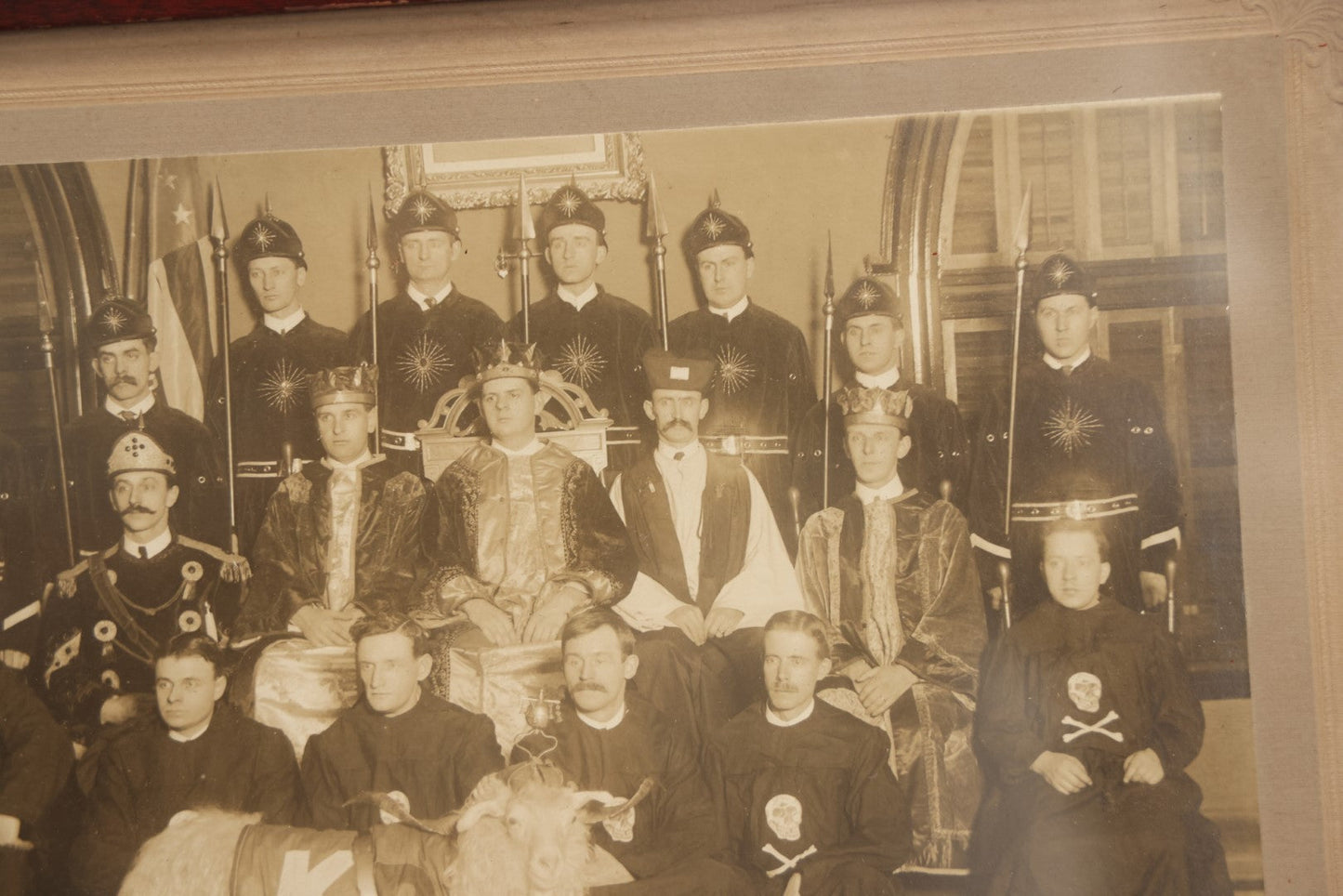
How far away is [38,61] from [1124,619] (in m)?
2.87

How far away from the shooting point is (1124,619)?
2.79m

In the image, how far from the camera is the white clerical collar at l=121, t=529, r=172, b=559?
115 inches

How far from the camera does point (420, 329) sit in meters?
2.95

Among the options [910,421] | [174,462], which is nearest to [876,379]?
[910,421]

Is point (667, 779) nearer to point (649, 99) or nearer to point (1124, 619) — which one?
point (1124, 619)

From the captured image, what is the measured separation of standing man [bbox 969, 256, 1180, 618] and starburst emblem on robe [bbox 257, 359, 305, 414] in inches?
63.4

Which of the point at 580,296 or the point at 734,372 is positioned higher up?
the point at 580,296

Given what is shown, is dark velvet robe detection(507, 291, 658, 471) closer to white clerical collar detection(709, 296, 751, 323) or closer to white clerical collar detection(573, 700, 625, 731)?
white clerical collar detection(709, 296, 751, 323)

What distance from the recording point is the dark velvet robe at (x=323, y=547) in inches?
114

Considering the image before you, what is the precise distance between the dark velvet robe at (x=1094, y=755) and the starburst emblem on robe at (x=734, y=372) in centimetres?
84

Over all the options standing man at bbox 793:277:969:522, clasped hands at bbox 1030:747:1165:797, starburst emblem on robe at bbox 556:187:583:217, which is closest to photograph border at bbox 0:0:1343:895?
starburst emblem on robe at bbox 556:187:583:217

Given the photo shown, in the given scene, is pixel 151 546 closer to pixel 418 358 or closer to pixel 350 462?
pixel 350 462

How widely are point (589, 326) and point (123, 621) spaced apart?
130cm

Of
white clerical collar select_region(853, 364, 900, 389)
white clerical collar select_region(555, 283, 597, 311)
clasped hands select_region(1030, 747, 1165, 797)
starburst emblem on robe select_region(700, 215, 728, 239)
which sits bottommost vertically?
clasped hands select_region(1030, 747, 1165, 797)
